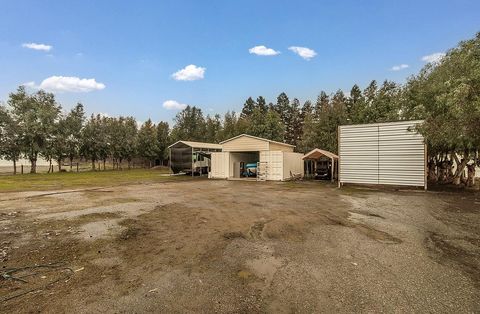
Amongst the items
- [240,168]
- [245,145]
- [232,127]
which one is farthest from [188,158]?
[232,127]

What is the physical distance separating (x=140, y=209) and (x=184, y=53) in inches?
703

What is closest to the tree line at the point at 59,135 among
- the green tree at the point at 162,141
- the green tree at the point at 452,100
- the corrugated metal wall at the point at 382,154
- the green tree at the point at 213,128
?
the green tree at the point at 162,141

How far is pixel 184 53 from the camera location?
941 inches

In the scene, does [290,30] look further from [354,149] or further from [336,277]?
[336,277]

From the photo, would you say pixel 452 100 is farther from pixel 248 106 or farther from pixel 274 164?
pixel 248 106

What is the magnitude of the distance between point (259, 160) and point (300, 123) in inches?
1279

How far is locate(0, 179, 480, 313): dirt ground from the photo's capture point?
→ 3496mm

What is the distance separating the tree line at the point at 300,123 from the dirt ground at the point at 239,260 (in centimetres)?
428

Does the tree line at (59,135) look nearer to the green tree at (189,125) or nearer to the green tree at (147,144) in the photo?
the green tree at (147,144)

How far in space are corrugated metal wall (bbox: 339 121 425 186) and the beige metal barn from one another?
5311mm

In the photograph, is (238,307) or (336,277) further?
(336,277)

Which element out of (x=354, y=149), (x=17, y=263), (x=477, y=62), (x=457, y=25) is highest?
(x=457, y=25)

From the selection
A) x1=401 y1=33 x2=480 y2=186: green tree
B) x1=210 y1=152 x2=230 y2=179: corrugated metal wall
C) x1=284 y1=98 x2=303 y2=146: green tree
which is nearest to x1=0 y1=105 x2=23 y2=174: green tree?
x1=210 y1=152 x2=230 y2=179: corrugated metal wall

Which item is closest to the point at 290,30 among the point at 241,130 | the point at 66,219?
the point at 66,219
